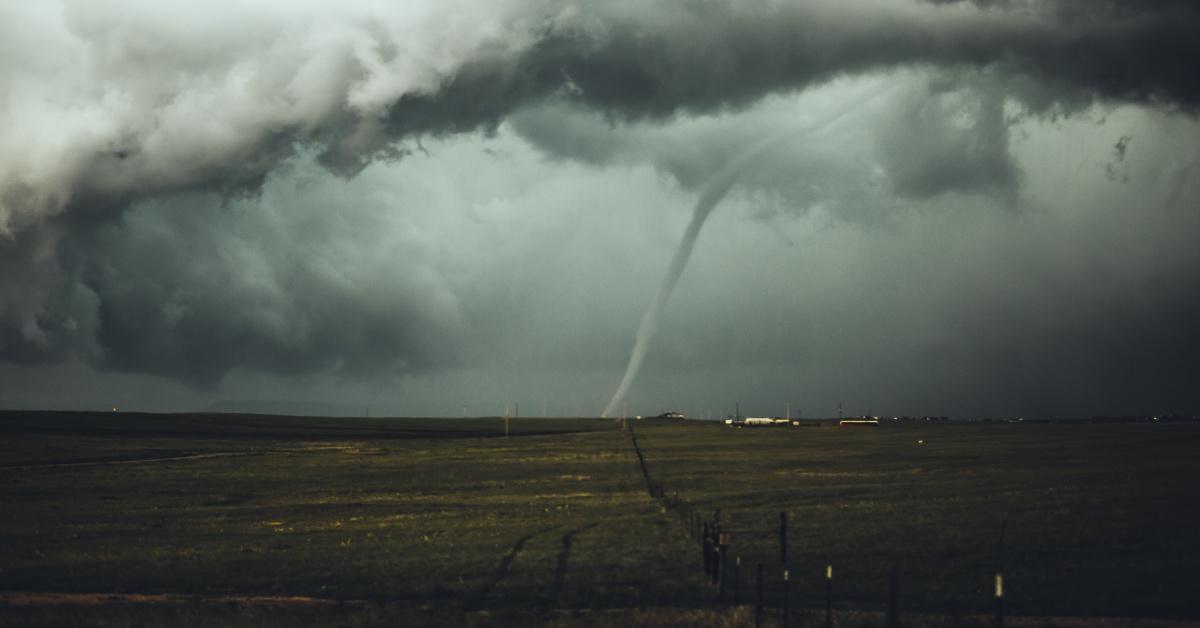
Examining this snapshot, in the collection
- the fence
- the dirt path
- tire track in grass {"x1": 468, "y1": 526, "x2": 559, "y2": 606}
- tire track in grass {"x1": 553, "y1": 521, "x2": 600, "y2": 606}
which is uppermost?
the fence

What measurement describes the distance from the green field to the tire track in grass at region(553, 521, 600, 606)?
15 centimetres

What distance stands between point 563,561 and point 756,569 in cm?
836

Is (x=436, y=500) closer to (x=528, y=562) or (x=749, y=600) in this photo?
(x=528, y=562)

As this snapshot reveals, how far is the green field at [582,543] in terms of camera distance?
36438 mm

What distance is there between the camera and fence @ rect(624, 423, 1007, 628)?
83.0 feet

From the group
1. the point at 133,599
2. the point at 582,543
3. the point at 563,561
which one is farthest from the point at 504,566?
the point at 133,599

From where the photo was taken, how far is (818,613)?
3391cm

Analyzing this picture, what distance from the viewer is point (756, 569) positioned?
42562 mm

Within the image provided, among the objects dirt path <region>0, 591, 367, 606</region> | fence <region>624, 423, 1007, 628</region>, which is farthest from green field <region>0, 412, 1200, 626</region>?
fence <region>624, 423, 1007, 628</region>

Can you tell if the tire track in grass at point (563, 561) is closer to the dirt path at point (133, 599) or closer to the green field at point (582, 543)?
the green field at point (582, 543)

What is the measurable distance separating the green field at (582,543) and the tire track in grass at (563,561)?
151 mm

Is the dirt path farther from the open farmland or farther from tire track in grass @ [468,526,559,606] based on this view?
the open farmland

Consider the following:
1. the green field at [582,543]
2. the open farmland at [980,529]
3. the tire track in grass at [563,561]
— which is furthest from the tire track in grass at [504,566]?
the open farmland at [980,529]

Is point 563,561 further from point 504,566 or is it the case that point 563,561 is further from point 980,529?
→ point 980,529
